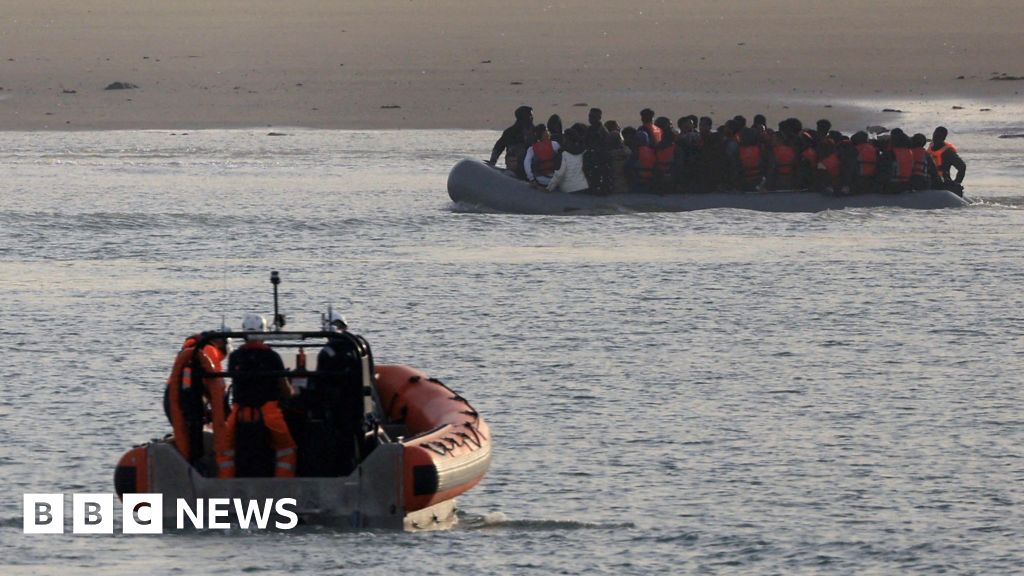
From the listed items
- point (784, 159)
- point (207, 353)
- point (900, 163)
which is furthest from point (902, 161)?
point (207, 353)

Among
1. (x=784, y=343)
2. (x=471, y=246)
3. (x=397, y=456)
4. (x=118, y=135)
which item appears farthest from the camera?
(x=118, y=135)

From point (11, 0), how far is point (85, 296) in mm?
50324

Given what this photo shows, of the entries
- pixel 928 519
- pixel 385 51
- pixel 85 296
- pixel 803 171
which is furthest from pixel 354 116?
pixel 928 519

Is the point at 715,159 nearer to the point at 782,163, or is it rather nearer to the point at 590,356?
the point at 782,163

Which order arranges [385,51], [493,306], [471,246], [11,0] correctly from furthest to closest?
[11,0]
[385,51]
[471,246]
[493,306]

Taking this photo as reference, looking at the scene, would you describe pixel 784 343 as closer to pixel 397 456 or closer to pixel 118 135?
pixel 397 456

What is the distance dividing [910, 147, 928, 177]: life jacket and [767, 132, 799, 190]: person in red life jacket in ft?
5.36

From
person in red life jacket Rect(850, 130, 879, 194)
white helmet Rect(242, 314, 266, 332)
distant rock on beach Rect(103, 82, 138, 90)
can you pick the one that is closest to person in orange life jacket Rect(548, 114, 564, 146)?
person in red life jacket Rect(850, 130, 879, 194)

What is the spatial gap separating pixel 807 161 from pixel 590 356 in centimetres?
1043

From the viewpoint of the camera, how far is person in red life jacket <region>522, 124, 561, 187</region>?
90.0ft

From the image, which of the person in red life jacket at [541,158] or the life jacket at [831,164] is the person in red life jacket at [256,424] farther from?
the life jacket at [831,164]

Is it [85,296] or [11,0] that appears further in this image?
[11,0]

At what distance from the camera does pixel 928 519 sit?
40.6ft

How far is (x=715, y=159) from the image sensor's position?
27.5 metres
